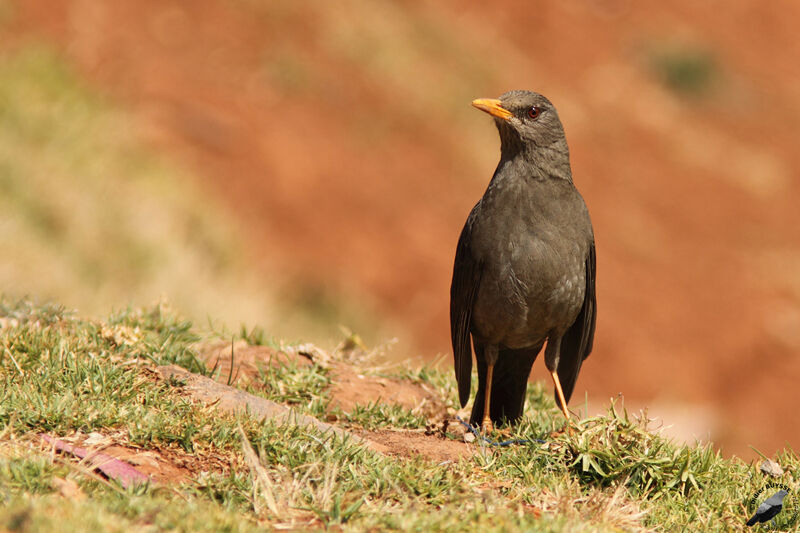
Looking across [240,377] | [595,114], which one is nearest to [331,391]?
[240,377]

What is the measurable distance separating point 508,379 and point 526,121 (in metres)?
1.54

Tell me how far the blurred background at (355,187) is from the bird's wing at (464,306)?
7.92ft

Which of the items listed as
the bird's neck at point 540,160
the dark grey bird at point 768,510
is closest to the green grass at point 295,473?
the dark grey bird at point 768,510

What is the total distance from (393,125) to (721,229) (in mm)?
6697

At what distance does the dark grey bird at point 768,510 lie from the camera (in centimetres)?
391

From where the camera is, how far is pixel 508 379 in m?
5.50

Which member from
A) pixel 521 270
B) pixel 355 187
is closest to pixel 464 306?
pixel 521 270

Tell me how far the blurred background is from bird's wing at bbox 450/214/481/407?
2.42m

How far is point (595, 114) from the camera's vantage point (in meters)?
21.8

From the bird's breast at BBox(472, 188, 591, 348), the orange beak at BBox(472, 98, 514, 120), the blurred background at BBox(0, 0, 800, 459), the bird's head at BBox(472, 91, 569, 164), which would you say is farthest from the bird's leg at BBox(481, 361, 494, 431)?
the blurred background at BBox(0, 0, 800, 459)

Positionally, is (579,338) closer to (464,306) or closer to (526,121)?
(464,306)

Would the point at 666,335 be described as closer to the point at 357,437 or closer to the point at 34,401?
the point at 357,437

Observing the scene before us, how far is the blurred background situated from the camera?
1086 cm

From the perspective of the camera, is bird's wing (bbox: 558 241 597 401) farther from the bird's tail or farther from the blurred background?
the blurred background
